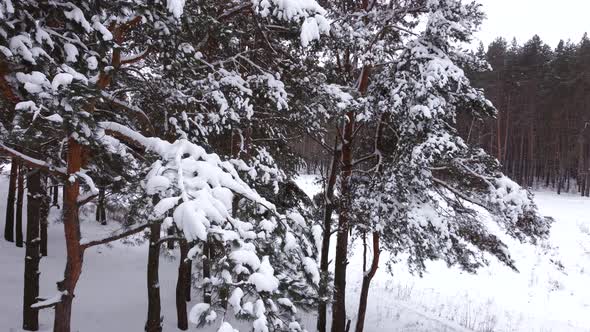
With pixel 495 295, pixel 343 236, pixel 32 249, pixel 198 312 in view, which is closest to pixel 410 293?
pixel 495 295

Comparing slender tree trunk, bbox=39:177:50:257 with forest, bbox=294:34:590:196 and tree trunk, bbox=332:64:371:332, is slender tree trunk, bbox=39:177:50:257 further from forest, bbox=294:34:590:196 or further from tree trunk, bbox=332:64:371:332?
forest, bbox=294:34:590:196

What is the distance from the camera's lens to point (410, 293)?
1567cm

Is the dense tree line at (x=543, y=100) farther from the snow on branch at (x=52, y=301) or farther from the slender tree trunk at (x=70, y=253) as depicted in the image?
the snow on branch at (x=52, y=301)

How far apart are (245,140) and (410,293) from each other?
10.8 meters

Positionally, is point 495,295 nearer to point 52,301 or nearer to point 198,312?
point 52,301

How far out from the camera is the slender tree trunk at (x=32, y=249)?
778cm

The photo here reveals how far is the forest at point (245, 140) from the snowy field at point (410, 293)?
751 millimetres

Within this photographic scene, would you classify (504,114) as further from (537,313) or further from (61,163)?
(61,163)

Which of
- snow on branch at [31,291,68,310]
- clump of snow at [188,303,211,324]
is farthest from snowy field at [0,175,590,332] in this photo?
clump of snow at [188,303,211,324]

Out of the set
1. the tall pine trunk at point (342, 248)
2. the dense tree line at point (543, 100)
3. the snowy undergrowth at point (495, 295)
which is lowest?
the snowy undergrowth at point (495, 295)

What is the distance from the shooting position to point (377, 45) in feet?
27.1

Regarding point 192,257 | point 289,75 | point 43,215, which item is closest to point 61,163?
point 192,257

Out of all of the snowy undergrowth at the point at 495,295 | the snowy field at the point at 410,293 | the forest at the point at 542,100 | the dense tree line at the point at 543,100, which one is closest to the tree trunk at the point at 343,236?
the snowy field at the point at 410,293

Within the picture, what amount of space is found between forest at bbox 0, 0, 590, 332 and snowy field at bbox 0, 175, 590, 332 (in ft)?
2.47
